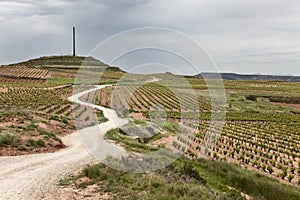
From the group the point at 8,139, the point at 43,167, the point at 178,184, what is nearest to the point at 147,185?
the point at 178,184

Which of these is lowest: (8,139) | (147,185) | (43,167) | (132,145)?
(132,145)

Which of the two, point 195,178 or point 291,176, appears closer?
point 195,178

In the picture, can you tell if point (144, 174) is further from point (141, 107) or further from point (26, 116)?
point (141, 107)

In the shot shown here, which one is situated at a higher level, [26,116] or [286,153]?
[26,116]

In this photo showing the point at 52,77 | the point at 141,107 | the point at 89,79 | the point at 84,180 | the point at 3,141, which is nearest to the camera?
the point at 84,180

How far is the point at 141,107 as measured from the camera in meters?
59.8

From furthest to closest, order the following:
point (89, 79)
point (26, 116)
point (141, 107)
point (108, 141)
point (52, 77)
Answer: point (52, 77) → point (89, 79) → point (141, 107) → point (26, 116) → point (108, 141)

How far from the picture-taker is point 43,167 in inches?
592

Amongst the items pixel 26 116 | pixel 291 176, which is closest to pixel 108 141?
pixel 26 116

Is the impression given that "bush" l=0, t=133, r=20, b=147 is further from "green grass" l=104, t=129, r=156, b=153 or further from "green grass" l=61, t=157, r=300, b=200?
"green grass" l=61, t=157, r=300, b=200

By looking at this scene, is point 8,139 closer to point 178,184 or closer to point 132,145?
point 132,145

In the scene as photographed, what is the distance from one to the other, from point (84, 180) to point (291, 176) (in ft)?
44.3

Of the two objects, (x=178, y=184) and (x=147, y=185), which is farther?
(x=178, y=184)

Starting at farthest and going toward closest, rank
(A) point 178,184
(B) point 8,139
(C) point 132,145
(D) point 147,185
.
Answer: (C) point 132,145
(B) point 8,139
(A) point 178,184
(D) point 147,185
